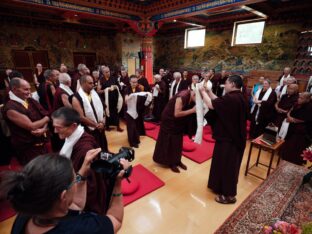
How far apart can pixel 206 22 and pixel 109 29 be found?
6542 mm

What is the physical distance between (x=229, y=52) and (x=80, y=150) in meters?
9.82

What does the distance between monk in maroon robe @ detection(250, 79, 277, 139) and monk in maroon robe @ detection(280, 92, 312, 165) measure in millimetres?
1189

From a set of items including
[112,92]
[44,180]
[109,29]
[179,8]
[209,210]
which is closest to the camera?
[44,180]

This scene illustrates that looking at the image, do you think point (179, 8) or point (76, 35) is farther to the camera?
point (76, 35)

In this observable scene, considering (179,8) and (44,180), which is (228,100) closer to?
(44,180)

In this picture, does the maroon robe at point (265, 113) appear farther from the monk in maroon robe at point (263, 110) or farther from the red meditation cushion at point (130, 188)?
the red meditation cushion at point (130, 188)

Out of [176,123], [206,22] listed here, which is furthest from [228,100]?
[206,22]

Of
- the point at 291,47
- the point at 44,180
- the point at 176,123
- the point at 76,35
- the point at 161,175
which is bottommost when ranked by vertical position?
the point at 161,175

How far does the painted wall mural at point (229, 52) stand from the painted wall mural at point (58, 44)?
11.1ft

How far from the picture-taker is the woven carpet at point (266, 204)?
5.32 ft

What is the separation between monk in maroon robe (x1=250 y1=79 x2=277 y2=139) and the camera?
4891 millimetres

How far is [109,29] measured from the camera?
485 inches

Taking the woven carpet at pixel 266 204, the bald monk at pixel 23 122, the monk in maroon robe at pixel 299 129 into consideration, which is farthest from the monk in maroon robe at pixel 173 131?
the monk in maroon robe at pixel 299 129

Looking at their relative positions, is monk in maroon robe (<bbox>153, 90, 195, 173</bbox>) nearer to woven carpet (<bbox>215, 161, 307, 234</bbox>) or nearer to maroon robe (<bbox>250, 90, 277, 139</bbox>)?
woven carpet (<bbox>215, 161, 307, 234</bbox>)
